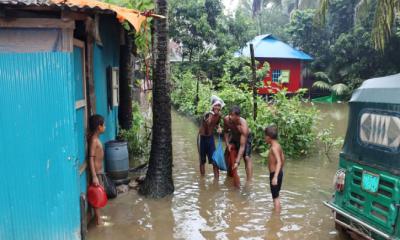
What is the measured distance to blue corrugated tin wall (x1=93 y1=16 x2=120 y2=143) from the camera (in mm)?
7516

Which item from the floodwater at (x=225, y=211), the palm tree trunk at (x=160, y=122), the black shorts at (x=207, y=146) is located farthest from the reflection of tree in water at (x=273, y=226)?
the black shorts at (x=207, y=146)

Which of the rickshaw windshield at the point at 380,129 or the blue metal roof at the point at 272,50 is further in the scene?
the blue metal roof at the point at 272,50

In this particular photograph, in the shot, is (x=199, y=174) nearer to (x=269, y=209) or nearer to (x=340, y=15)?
(x=269, y=209)

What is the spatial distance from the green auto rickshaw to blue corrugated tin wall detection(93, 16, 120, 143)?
4.40 metres

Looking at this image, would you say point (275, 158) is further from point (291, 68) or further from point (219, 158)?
point (291, 68)

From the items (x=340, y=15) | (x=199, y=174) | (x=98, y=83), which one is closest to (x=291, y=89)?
(x=340, y=15)

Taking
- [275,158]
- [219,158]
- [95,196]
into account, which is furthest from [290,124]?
[95,196]

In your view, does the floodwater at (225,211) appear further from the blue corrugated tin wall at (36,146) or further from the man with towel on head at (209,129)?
the blue corrugated tin wall at (36,146)

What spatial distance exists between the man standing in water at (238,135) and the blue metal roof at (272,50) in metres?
22.4

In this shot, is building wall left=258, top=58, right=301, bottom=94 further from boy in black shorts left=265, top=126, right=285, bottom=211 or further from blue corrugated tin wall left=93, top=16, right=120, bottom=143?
boy in black shorts left=265, top=126, right=285, bottom=211

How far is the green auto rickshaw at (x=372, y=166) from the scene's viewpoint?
14.4ft

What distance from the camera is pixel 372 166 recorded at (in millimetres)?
4715

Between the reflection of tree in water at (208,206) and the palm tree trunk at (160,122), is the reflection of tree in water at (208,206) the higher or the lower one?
the lower one

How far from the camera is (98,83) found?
7566 mm
